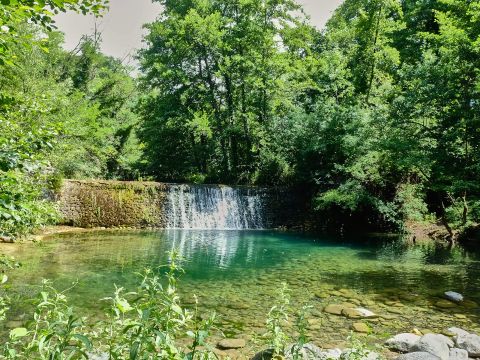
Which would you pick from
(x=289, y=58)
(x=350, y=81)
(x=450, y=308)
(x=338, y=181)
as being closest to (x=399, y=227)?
(x=338, y=181)

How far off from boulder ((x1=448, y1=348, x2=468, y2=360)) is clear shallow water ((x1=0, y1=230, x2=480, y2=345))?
946 mm

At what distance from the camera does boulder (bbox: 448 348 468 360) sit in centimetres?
432

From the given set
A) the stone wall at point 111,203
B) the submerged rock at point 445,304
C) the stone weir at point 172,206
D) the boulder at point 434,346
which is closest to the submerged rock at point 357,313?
the boulder at point 434,346

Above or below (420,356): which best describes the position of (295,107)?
above

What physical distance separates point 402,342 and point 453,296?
8.90 feet

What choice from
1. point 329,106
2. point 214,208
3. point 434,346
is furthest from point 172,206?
point 434,346

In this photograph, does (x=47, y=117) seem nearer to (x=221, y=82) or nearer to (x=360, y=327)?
(x=360, y=327)

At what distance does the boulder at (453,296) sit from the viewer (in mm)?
6699

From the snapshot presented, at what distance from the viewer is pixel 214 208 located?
18094 millimetres

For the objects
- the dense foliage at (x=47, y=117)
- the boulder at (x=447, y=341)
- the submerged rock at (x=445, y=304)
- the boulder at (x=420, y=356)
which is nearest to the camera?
the dense foliage at (x=47, y=117)

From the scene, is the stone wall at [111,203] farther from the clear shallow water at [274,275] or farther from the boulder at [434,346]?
the boulder at [434,346]

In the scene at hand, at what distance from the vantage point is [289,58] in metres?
22.7

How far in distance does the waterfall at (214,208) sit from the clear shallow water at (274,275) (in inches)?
146

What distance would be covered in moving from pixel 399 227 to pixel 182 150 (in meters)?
14.0
